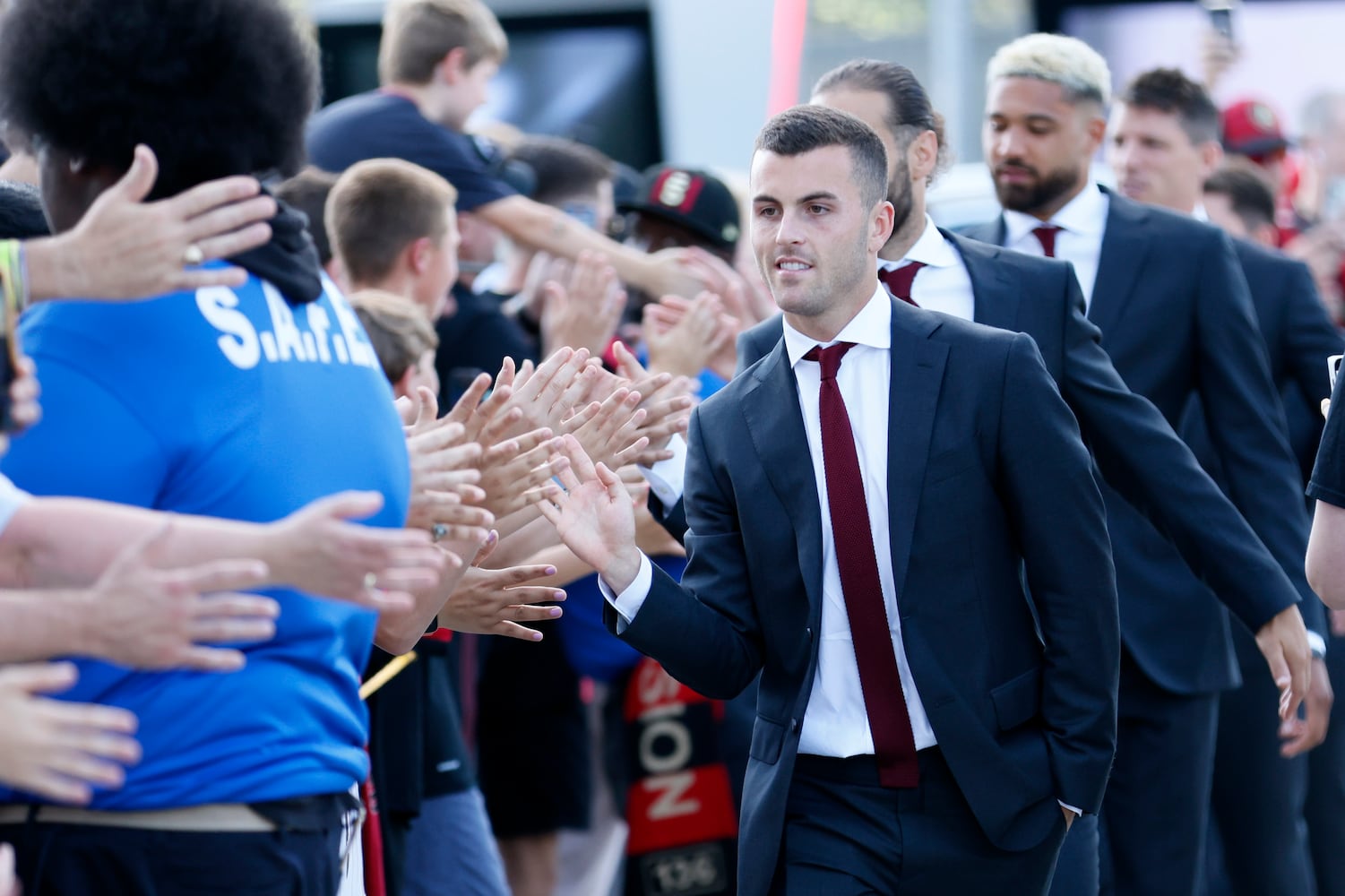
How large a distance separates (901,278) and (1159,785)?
1504mm

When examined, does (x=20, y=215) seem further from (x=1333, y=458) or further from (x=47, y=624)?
(x=1333, y=458)

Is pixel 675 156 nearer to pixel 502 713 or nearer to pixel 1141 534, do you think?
pixel 502 713

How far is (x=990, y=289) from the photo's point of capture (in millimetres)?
3938

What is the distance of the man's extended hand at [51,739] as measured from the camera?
2.01 metres

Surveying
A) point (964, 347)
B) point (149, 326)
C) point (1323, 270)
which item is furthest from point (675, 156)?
point (149, 326)

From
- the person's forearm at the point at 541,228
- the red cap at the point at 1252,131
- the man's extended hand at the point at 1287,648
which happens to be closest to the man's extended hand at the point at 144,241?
the man's extended hand at the point at 1287,648

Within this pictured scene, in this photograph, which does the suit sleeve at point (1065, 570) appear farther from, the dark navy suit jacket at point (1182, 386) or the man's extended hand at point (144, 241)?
the man's extended hand at point (144, 241)

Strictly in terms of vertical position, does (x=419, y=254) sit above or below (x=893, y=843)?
above

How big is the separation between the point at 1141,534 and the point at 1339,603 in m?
1.26

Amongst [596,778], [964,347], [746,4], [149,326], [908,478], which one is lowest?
[596,778]

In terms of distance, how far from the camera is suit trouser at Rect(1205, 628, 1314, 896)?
508 cm

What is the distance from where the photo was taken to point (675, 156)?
12.5 metres

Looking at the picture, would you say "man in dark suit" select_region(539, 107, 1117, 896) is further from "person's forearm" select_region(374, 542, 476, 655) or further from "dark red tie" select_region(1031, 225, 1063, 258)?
"dark red tie" select_region(1031, 225, 1063, 258)

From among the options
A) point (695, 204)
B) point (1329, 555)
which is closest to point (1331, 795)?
point (695, 204)
